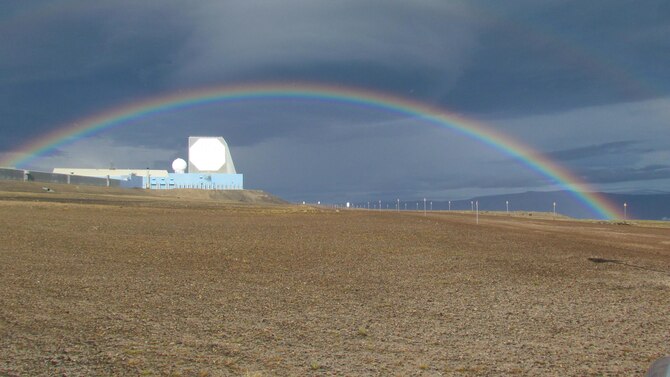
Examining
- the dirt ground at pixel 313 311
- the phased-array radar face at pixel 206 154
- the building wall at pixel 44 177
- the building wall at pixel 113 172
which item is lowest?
the dirt ground at pixel 313 311

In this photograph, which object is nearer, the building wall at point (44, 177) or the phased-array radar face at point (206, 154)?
the building wall at point (44, 177)

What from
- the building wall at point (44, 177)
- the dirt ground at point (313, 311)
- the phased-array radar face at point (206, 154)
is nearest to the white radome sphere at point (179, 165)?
the phased-array radar face at point (206, 154)

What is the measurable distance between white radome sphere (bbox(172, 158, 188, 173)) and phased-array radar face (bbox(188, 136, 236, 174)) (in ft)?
6.74

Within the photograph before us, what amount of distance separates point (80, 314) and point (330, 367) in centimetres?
487

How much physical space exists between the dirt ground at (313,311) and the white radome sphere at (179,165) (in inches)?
3964

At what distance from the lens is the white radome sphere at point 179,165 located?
121 meters

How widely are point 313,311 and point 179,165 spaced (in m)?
114

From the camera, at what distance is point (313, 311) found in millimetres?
11391

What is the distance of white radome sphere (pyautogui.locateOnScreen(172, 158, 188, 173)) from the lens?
398ft

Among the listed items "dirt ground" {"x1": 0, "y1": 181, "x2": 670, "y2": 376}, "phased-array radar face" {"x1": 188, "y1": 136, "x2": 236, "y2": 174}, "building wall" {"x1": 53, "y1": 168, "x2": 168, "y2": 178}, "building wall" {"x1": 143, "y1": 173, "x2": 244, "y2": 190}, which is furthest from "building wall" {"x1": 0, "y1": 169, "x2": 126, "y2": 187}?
"dirt ground" {"x1": 0, "y1": 181, "x2": 670, "y2": 376}

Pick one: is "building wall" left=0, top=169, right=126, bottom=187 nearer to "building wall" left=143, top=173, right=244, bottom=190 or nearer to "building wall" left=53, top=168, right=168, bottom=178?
"building wall" left=143, top=173, right=244, bottom=190

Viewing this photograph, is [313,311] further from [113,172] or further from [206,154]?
[113,172]

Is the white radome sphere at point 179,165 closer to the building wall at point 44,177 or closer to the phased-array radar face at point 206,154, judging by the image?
the phased-array radar face at point 206,154

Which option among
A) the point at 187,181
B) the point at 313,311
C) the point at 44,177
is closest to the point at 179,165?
the point at 187,181
